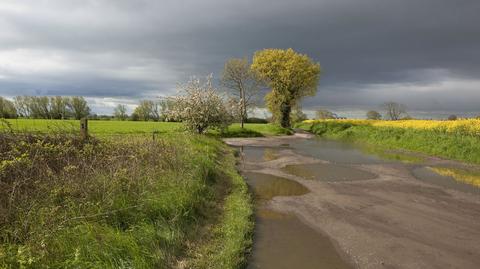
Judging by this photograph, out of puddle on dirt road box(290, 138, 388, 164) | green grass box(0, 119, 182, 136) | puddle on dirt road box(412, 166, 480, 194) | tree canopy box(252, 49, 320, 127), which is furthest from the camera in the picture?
tree canopy box(252, 49, 320, 127)

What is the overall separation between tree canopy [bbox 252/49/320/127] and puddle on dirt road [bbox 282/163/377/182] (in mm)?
36171

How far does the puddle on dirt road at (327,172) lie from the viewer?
14859 mm

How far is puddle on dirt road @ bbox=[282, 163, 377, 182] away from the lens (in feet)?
48.8

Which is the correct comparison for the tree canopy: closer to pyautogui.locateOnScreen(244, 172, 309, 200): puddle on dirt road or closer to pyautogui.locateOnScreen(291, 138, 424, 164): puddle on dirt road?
pyautogui.locateOnScreen(291, 138, 424, 164): puddle on dirt road

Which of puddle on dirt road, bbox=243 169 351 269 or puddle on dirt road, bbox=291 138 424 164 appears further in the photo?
puddle on dirt road, bbox=291 138 424 164

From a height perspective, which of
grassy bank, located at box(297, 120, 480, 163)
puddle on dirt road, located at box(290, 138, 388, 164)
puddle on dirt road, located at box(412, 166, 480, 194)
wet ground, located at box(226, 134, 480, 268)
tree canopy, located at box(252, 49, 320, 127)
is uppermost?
tree canopy, located at box(252, 49, 320, 127)

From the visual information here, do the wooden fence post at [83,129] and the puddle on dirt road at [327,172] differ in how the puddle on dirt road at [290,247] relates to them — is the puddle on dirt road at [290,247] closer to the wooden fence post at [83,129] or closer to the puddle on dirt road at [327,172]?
the puddle on dirt road at [327,172]

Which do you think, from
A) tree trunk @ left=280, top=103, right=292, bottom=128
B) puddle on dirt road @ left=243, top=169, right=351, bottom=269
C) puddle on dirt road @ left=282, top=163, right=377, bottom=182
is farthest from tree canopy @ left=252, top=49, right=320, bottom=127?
puddle on dirt road @ left=243, top=169, right=351, bottom=269

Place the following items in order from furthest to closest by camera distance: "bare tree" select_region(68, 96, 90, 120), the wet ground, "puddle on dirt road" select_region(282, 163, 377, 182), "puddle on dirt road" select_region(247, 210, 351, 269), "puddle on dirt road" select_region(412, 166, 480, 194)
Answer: "bare tree" select_region(68, 96, 90, 120) < "puddle on dirt road" select_region(282, 163, 377, 182) < "puddle on dirt road" select_region(412, 166, 480, 194) < the wet ground < "puddle on dirt road" select_region(247, 210, 351, 269)

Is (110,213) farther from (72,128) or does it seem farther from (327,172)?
(327,172)

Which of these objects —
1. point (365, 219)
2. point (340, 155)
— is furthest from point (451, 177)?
point (365, 219)

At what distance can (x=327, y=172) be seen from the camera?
16266 millimetres

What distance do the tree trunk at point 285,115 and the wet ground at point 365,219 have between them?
38.7 meters

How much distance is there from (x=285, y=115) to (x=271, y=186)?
43.3 meters
